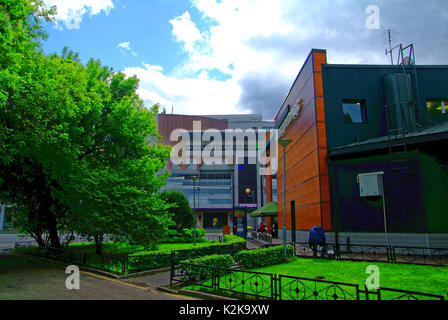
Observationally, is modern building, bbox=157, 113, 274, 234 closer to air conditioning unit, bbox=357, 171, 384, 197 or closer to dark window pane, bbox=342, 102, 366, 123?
dark window pane, bbox=342, 102, 366, 123

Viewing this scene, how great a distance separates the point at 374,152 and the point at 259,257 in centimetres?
1015

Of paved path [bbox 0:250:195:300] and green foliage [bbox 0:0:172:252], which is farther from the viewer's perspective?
green foliage [bbox 0:0:172:252]

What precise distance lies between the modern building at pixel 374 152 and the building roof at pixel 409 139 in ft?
0.15

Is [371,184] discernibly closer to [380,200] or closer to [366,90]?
[380,200]

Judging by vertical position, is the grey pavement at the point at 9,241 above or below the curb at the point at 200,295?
below

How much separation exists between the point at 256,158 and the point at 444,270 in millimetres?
59594

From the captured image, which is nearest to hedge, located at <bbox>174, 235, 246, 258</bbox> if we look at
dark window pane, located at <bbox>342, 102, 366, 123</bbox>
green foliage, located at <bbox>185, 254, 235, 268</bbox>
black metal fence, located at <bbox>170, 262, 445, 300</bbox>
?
green foliage, located at <bbox>185, 254, 235, 268</bbox>

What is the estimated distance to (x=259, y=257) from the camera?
1316 centimetres

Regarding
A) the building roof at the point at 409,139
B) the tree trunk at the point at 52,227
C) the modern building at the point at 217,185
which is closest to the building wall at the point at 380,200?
the building roof at the point at 409,139

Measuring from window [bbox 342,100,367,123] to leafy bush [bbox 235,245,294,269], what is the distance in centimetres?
1154

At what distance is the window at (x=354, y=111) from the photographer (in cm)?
2112

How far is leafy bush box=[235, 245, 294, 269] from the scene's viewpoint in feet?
42.0

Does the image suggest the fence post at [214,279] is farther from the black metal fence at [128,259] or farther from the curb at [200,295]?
the black metal fence at [128,259]
